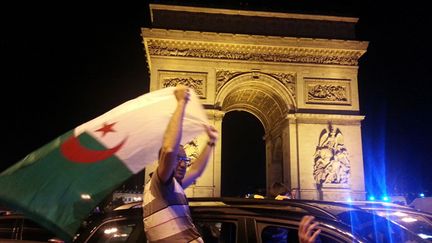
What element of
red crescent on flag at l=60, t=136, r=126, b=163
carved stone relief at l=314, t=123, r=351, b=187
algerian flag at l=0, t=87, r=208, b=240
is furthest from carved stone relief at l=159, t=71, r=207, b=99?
red crescent on flag at l=60, t=136, r=126, b=163

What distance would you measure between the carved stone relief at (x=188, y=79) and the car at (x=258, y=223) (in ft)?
51.3

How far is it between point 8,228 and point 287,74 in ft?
49.2

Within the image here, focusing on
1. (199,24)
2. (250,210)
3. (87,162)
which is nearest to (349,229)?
(250,210)

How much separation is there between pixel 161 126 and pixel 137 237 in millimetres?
993

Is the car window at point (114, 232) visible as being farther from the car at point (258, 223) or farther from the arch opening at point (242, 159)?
the arch opening at point (242, 159)

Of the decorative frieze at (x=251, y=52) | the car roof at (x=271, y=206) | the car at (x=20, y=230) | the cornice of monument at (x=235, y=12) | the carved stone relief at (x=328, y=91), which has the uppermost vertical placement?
the cornice of monument at (x=235, y=12)

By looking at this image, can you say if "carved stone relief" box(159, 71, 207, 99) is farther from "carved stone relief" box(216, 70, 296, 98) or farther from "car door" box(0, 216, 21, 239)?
"car door" box(0, 216, 21, 239)

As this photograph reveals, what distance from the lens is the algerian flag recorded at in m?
2.28

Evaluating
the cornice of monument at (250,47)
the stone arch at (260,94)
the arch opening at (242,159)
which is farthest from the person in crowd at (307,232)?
the arch opening at (242,159)

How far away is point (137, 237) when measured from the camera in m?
3.34

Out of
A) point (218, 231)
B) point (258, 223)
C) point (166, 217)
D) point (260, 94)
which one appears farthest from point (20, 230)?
point (260, 94)

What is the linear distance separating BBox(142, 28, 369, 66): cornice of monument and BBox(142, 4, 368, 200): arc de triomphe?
0.04m

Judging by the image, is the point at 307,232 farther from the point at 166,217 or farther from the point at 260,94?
the point at 260,94

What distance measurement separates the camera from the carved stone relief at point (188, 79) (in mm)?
19203
